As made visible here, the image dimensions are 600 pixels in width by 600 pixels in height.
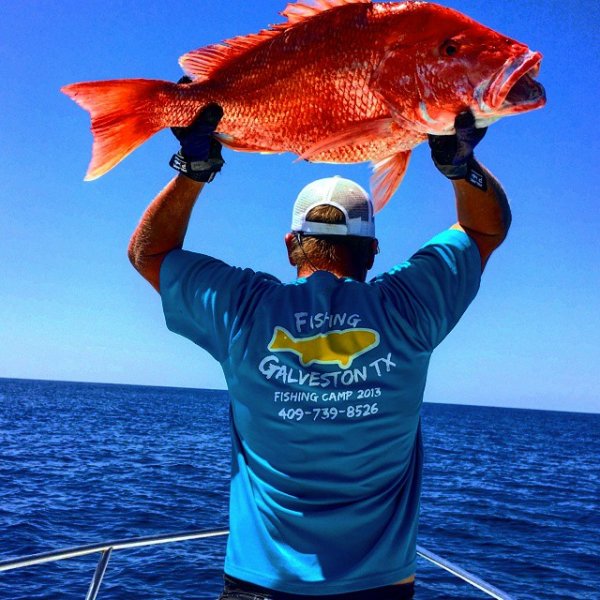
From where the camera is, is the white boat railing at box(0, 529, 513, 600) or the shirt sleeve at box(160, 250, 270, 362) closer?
the shirt sleeve at box(160, 250, 270, 362)

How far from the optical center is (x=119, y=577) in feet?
37.8

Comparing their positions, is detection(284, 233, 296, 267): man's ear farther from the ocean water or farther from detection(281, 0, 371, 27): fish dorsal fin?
the ocean water

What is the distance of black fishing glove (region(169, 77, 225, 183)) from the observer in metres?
2.31

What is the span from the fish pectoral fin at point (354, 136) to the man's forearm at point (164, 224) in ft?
1.68

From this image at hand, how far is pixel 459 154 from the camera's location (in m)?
2.17

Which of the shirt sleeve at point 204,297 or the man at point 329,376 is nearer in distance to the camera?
the man at point 329,376

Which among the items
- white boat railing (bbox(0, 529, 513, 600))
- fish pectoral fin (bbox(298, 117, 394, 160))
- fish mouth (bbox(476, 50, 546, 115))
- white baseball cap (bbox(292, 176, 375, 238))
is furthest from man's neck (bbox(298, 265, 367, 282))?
white boat railing (bbox(0, 529, 513, 600))

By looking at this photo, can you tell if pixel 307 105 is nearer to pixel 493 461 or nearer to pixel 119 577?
pixel 119 577

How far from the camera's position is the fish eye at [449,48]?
2035mm

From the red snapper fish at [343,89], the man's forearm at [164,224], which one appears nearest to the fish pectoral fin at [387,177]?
the red snapper fish at [343,89]

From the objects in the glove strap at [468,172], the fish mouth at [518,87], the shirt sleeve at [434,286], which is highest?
the fish mouth at [518,87]

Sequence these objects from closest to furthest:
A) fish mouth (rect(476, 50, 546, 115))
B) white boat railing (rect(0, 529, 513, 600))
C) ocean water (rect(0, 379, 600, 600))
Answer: fish mouth (rect(476, 50, 546, 115)) → white boat railing (rect(0, 529, 513, 600)) → ocean water (rect(0, 379, 600, 600))

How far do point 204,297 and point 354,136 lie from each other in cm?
71

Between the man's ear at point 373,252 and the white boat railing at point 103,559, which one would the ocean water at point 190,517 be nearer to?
the white boat railing at point 103,559
